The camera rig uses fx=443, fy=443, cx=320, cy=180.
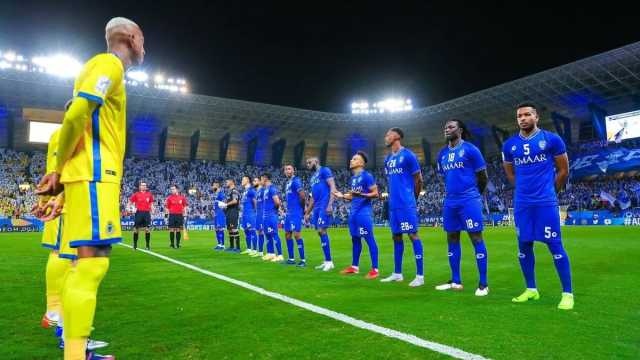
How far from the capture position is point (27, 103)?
40.9m

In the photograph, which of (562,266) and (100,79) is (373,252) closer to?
(562,266)

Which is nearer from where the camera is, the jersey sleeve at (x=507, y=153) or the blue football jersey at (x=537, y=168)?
the blue football jersey at (x=537, y=168)

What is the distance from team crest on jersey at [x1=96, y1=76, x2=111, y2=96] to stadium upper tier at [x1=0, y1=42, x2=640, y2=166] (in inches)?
Answer: 1589

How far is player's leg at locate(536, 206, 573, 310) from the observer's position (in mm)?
5164

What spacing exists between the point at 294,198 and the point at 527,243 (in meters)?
6.16

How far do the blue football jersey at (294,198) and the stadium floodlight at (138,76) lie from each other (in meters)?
37.2

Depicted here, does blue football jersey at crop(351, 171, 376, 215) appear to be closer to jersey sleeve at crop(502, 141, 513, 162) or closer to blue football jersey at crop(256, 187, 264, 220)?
jersey sleeve at crop(502, 141, 513, 162)

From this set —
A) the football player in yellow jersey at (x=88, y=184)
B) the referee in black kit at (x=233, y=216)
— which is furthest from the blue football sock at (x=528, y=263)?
the referee in black kit at (x=233, y=216)

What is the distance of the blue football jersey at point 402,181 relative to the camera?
745 cm

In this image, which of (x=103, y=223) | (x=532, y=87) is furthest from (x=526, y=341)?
(x=532, y=87)

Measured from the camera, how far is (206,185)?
4838 centimetres

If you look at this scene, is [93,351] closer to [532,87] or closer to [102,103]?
[102,103]

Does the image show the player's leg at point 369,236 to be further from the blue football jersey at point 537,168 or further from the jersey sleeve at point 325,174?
the blue football jersey at point 537,168

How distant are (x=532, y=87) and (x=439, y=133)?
15.0m
